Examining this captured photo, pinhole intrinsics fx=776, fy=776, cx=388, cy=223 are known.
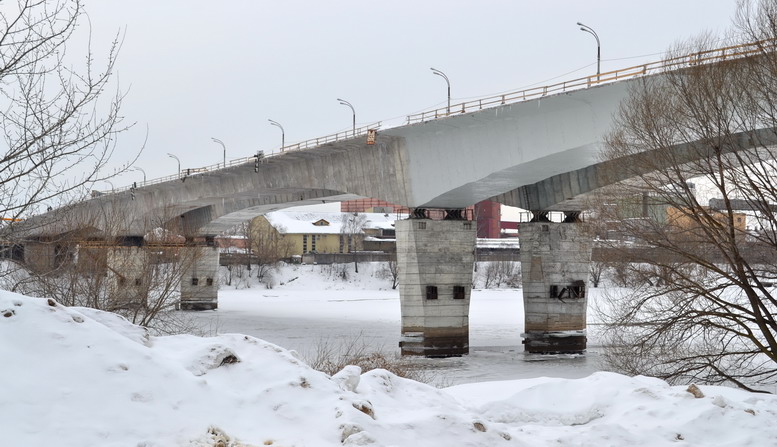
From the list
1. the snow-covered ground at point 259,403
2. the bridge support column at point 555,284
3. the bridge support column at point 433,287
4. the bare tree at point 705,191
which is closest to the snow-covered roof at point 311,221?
the bridge support column at point 555,284

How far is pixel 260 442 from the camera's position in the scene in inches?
260

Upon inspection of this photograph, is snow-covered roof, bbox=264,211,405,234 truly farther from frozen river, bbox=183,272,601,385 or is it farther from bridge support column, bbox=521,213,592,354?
bridge support column, bbox=521,213,592,354

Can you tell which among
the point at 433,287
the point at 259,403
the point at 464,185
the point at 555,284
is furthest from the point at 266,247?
the point at 259,403

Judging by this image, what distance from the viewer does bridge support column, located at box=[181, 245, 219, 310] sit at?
69688 millimetres

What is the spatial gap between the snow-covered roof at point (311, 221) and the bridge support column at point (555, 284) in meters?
78.4

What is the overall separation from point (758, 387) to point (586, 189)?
1533 cm

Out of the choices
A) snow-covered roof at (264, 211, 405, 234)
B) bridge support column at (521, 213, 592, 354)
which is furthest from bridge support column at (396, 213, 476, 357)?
snow-covered roof at (264, 211, 405, 234)

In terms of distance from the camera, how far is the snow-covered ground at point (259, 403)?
6.21 meters

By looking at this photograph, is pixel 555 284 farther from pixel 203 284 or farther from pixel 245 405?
pixel 203 284

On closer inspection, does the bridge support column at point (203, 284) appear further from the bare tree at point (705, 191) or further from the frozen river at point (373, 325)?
the bare tree at point (705, 191)

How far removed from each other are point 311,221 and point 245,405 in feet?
388

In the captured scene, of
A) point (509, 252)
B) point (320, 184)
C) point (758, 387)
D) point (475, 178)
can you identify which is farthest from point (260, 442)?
point (509, 252)

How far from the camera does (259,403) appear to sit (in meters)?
7.23

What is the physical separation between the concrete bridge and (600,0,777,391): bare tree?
2.26m
